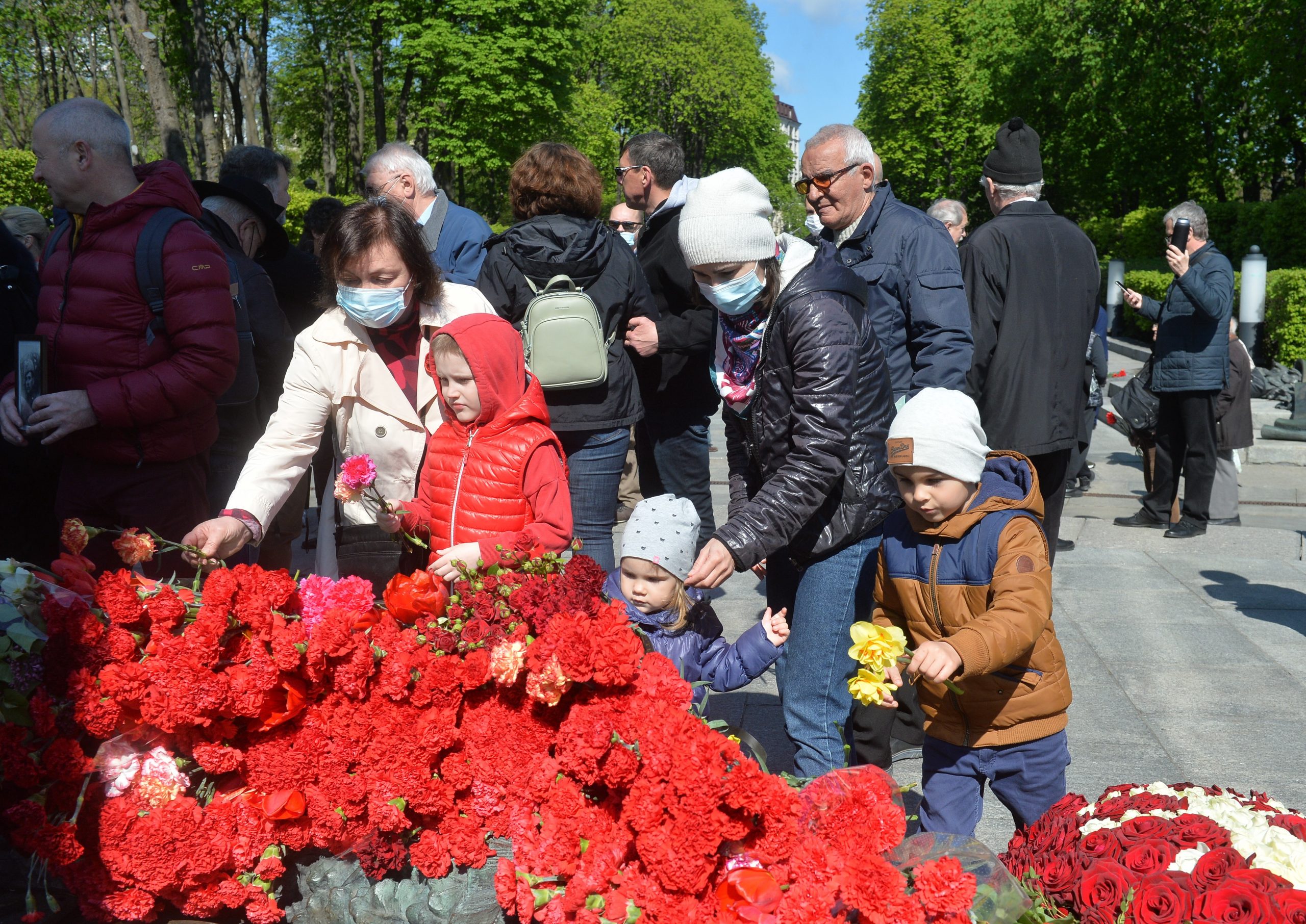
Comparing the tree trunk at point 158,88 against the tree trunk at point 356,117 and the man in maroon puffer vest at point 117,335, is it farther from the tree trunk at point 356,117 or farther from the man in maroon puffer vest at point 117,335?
the tree trunk at point 356,117

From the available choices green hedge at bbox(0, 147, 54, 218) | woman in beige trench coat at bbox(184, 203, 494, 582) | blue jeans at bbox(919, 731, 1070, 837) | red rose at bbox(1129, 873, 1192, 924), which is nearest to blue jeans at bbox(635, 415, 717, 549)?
woman in beige trench coat at bbox(184, 203, 494, 582)

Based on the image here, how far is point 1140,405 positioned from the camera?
8.20 meters

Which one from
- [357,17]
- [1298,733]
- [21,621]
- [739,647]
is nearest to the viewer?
[21,621]

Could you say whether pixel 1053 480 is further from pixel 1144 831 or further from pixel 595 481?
pixel 1144 831

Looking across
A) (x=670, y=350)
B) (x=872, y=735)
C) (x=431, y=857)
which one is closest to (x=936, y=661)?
(x=431, y=857)

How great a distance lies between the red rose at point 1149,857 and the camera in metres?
1.90

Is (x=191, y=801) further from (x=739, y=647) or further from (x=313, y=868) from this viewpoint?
(x=739, y=647)

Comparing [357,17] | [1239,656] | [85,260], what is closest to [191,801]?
[85,260]

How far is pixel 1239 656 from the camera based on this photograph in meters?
5.32

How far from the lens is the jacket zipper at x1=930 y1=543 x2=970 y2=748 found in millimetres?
2801

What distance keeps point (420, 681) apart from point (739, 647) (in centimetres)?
115

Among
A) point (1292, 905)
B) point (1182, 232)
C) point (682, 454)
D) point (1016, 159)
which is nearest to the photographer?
point (1292, 905)

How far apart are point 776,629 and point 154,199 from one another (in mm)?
2474

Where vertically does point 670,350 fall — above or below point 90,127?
below
